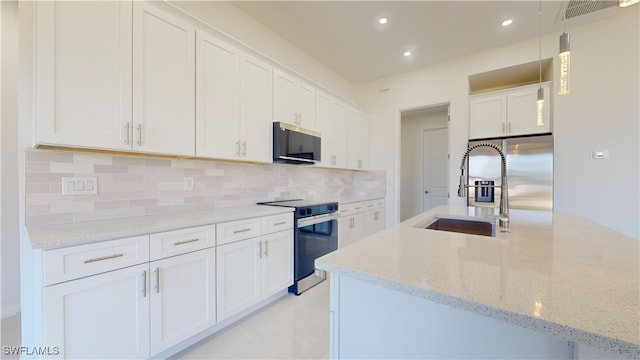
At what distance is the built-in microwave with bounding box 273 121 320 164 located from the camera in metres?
2.60


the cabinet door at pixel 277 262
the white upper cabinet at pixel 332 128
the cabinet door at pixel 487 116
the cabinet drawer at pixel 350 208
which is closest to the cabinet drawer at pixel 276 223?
the cabinet door at pixel 277 262

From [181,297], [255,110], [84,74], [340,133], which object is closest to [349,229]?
[340,133]

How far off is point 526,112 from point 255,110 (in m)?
3.48

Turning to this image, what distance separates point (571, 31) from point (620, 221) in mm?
2297

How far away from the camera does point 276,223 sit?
225 centimetres

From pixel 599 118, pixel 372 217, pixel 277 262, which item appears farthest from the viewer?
pixel 372 217

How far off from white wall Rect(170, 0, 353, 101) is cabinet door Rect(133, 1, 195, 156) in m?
0.30

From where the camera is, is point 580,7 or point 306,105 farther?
point 306,105

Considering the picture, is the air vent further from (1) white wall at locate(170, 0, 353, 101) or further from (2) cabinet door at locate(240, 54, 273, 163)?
(2) cabinet door at locate(240, 54, 273, 163)

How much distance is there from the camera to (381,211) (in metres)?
4.32

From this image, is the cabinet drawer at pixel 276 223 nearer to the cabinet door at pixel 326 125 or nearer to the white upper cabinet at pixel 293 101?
the white upper cabinet at pixel 293 101

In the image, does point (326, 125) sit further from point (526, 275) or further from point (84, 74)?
point (526, 275)

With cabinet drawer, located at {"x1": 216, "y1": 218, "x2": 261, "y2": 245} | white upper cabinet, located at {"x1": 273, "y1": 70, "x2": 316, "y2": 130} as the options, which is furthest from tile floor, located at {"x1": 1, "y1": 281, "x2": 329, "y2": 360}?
white upper cabinet, located at {"x1": 273, "y1": 70, "x2": 316, "y2": 130}

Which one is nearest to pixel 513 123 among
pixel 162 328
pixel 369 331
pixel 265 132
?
pixel 265 132
